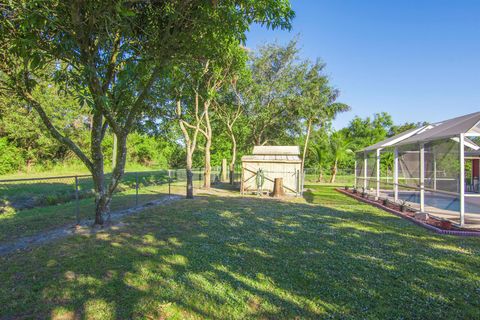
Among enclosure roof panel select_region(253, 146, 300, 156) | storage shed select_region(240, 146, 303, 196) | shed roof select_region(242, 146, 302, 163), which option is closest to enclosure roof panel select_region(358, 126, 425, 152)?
storage shed select_region(240, 146, 303, 196)

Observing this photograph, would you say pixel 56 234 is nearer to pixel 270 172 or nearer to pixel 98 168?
pixel 98 168

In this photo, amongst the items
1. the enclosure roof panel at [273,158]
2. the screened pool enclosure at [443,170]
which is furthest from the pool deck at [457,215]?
the enclosure roof panel at [273,158]

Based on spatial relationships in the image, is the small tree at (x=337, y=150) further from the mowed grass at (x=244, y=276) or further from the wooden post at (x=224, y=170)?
the mowed grass at (x=244, y=276)

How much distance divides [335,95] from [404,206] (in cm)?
1594

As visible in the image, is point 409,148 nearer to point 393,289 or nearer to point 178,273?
point 393,289

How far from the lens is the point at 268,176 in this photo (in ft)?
53.5

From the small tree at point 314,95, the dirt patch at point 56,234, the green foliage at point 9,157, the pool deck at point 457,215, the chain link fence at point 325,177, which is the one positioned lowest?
the dirt patch at point 56,234

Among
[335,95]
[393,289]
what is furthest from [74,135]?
[393,289]

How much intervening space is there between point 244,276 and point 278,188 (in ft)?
36.7

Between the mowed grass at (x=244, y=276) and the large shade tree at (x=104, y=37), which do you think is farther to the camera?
the large shade tree at (x=104, y=37)

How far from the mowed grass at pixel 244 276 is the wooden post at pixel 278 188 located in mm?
8125

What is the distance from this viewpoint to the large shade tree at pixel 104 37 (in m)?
4.43

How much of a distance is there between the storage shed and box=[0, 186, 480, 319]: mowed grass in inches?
353

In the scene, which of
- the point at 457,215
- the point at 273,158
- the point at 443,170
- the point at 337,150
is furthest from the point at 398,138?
the point at 337,150
